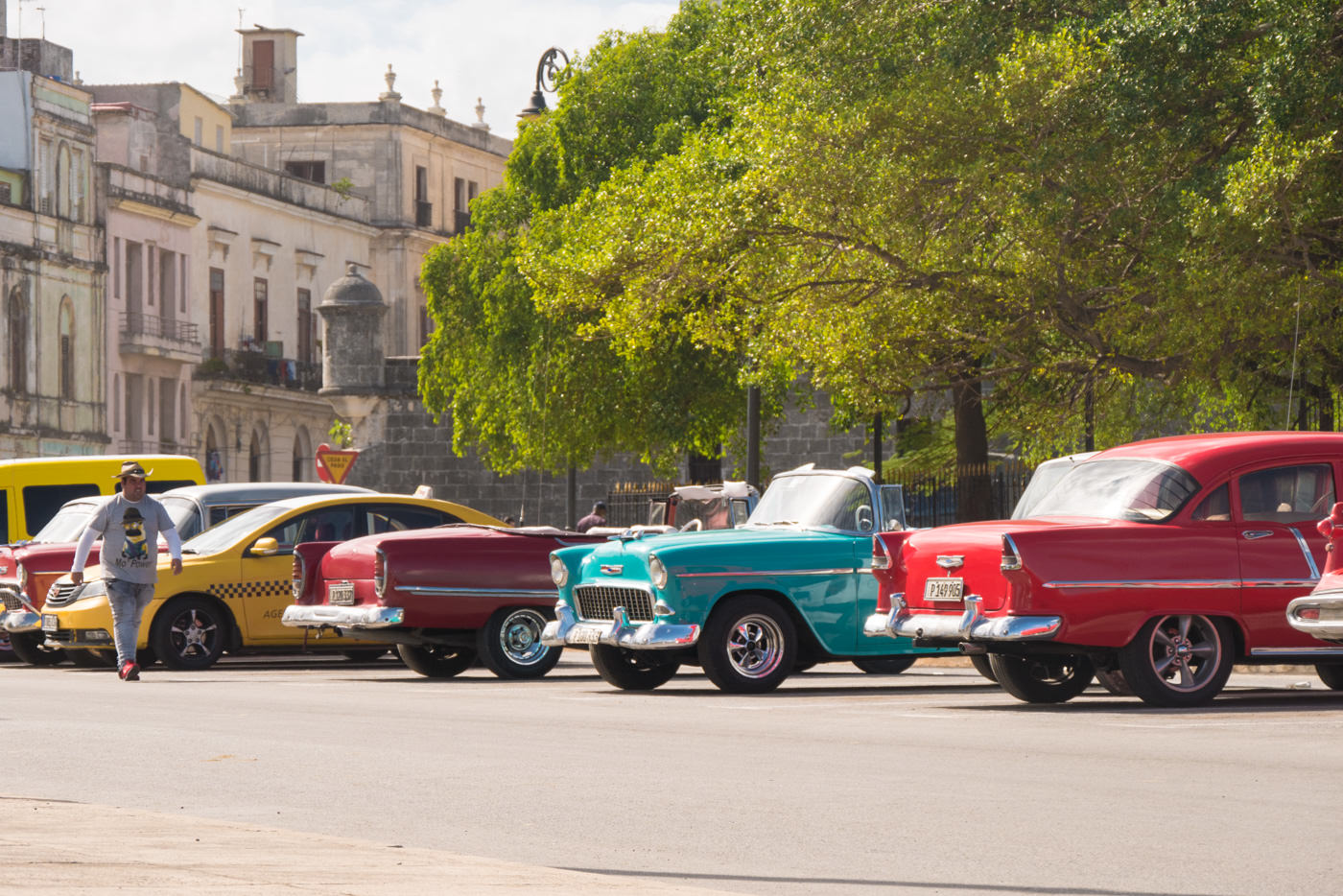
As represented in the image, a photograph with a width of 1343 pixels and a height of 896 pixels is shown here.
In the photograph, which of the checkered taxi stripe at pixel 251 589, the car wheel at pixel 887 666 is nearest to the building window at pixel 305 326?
the checkered taxi stripe at pixel 251 589

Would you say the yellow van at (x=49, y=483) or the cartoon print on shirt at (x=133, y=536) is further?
the yellow van at (x=49, y=483)

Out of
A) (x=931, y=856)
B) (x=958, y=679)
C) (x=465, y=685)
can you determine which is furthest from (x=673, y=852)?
(x=958, y=679)

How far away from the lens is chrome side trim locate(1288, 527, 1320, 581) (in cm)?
1541

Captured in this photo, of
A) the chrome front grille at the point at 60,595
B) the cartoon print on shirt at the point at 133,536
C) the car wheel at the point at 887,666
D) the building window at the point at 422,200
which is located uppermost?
the building window at the point at 422,200

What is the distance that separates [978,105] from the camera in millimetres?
23641

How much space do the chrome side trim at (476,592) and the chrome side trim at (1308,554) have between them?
21.4 ft

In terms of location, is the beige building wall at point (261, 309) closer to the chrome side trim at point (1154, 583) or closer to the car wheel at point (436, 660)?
the car wheel at point (436, 660)

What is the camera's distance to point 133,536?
64.3 ft

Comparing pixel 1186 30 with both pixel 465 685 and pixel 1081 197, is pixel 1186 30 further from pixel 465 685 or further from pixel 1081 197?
pixel 465 685

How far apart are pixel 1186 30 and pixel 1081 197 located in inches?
77.0

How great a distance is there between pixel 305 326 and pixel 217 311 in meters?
5.11

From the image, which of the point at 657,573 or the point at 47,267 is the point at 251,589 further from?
the point at 47,267

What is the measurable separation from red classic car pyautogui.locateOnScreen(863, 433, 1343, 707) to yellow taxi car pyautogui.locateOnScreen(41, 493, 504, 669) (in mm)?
7019

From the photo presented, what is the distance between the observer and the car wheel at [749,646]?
17.4m
